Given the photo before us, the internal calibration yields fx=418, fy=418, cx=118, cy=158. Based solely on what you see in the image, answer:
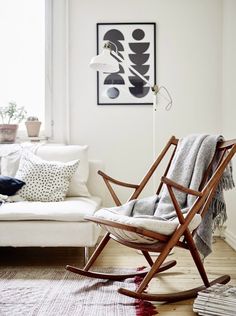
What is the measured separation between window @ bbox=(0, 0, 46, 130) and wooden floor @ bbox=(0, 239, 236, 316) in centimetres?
134

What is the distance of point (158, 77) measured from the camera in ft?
12.7

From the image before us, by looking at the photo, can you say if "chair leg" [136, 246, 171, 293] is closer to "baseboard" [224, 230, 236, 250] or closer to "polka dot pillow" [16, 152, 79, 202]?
"polka dot pillow" [16, 152, 79, 202]

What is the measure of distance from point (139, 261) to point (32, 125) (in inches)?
62.2

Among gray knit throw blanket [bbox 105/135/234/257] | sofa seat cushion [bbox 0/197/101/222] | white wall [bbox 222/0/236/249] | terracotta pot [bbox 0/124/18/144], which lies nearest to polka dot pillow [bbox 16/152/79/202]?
sofa seat cushion [bbox 0/197/101/222]

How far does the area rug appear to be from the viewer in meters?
2.08

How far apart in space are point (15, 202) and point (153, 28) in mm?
2029

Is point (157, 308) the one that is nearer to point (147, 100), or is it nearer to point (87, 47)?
point (147, 100)

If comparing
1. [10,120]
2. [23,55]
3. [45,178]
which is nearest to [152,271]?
[45,178]

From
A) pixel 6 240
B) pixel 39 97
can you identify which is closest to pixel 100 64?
pixel 39 97

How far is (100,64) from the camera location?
127 inches

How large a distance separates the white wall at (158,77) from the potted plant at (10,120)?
1.64 ft

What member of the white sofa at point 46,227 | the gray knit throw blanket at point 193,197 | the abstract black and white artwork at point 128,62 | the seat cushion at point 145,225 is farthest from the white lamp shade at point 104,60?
the seat cushion at point 145,225

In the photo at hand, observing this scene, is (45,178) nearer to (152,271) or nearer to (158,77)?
(152,271)

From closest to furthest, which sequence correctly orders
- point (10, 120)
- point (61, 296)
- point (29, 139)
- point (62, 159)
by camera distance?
1. point (61, 296)
2. point (62, 159)
3. point (29, 139)
4. point (10, 120)
